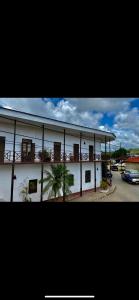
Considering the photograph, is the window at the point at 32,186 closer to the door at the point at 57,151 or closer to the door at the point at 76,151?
the door at the point at 57,151

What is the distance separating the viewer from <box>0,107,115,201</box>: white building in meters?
7.57

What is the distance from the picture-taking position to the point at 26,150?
8695 mm

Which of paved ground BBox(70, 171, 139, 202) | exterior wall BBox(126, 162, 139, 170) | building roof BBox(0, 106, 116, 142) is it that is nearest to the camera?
building roof BBox(0, 106, 116, 142)

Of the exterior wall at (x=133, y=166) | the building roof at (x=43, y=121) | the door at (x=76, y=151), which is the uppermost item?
the building roof at (x=43, y=121)

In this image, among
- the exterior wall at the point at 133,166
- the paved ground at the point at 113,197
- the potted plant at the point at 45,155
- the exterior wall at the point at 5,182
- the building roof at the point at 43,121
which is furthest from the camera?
the exterior wall at the point at 133,166

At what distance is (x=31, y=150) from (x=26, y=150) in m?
0.26

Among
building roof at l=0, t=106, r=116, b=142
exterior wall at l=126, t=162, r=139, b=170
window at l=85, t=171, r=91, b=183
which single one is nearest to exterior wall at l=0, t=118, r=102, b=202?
building roof at l=0, t=106, r=116, b=142

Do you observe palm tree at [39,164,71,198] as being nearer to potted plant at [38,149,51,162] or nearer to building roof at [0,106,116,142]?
potted plant at [38,149,51,162]

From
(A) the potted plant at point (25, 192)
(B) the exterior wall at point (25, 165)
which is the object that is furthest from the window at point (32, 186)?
(A) the potted plant at point (25, 192)

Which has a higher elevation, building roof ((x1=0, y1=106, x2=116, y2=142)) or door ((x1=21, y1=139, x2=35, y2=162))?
building roof ((x1=0, y1=106, x2=116, y2=142))

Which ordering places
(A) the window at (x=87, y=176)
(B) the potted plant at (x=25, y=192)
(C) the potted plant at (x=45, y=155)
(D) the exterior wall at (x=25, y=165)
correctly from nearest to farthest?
1. (D) the exterior wall at (x=25, y=165)
2. (B) the potted plant at (x=25, y=192)
3. (C) the potted plant at (x=45, y=155)
4. (A) the window at (x=87, y=176)

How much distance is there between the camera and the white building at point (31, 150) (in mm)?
7574
